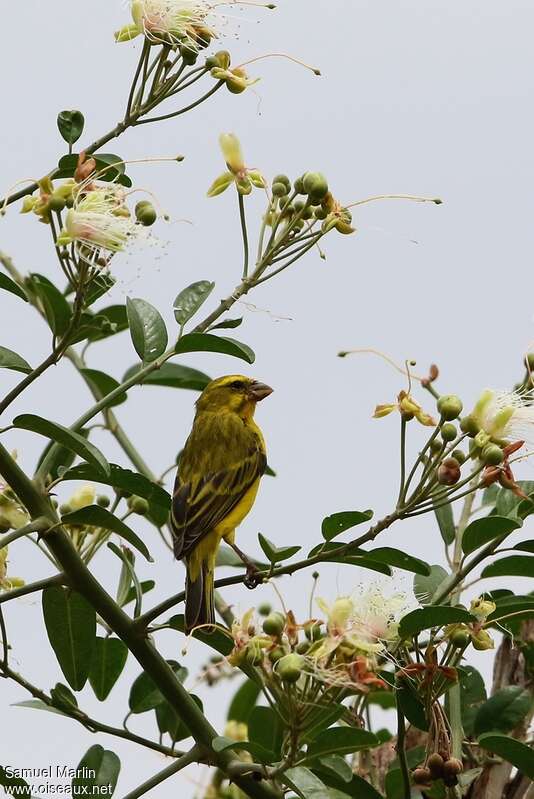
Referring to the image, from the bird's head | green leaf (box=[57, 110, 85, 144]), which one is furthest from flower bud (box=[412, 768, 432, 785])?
the bird's head

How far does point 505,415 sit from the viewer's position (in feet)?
11.1

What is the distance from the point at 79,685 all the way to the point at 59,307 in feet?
3.72

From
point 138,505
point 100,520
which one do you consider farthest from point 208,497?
point 100,520

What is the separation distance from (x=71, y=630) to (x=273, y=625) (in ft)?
2.97

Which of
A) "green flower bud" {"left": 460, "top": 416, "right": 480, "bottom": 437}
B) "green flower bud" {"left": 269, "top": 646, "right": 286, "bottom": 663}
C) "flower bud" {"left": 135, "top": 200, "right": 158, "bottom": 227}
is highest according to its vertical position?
"flower bud" {"left": 135, "top": 200, "right": 158, "bottom": 227}

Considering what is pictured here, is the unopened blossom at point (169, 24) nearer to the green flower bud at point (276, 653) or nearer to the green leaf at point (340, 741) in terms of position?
the green flower bud at point (276, 653)

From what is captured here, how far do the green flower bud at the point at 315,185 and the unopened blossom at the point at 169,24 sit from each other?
57 cm

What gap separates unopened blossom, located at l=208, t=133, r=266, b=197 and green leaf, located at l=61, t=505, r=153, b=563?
3.44 feet

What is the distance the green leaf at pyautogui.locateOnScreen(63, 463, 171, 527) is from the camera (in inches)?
134

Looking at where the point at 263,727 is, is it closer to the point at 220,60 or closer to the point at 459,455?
the point at 459,455

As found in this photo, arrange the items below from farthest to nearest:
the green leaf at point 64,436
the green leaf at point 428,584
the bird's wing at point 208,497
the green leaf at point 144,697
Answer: the bird's wing at point 208,497 → the green leaf at point 144,697 → the green leaf at point 428,584 → the green leaf at point 64,436

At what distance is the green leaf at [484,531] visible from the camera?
341 centimetres

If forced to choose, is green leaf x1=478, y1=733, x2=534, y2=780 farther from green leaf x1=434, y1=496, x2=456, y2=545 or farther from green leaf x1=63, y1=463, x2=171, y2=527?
green leaf x1=63, y1=463, x2=171, y2=527

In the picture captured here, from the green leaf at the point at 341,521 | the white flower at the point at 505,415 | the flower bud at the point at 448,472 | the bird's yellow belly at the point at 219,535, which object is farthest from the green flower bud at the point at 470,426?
the bird's yellow belly at the point at 219,535
